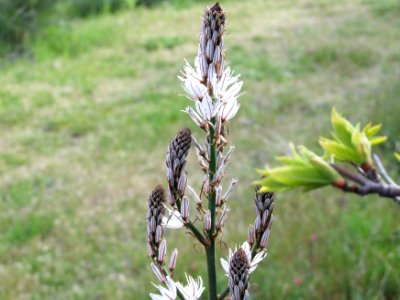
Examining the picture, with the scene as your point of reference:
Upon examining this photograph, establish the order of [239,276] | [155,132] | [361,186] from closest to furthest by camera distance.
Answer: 1. [361,186]
2. [239,276]
3. [155,132]

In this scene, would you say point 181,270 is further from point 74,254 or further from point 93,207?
point 93,207

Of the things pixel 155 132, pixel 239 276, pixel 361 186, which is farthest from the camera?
pixel 155 132

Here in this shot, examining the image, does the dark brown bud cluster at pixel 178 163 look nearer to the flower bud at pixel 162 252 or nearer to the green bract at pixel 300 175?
the flower bud at pixel 162 252

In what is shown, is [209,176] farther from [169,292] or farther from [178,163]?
[169,292]

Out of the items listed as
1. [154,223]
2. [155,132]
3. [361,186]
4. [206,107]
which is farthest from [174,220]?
[155,132]

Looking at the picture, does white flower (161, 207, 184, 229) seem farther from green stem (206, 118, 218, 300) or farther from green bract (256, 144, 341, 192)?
green bract (256, 144, 341, 192)

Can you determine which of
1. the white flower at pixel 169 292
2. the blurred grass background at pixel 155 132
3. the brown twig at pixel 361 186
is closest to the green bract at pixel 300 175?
the brown twig at pixel 361 186

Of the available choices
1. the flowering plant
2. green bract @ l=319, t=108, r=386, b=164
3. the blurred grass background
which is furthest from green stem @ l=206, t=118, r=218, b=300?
the blurred grass background
